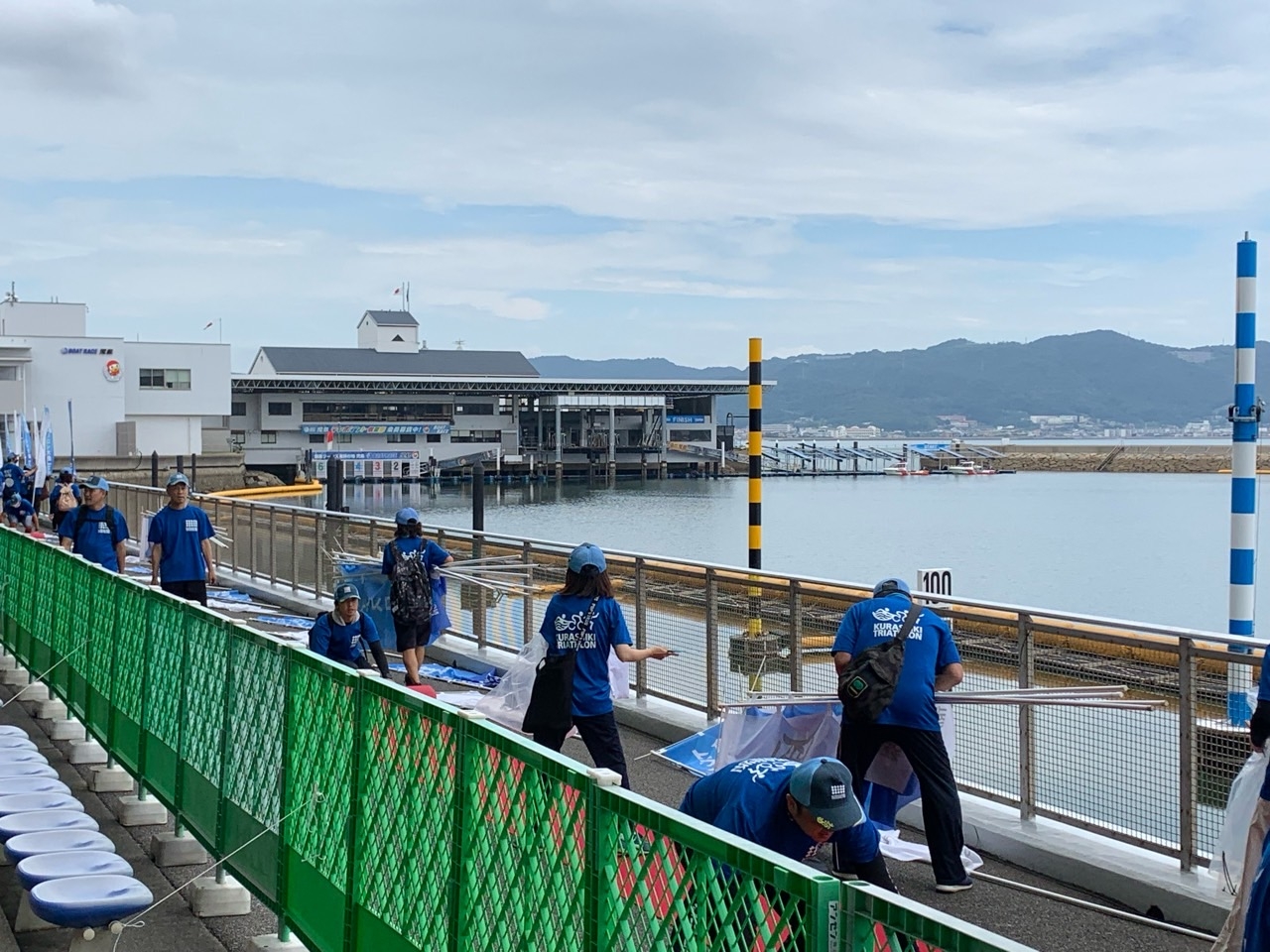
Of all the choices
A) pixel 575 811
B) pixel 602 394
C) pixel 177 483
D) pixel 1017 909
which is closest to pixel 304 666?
pixel 575 811

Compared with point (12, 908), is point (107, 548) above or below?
above

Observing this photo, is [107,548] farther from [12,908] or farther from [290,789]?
[290,789]

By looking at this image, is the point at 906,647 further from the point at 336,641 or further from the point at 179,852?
the point at 336,641

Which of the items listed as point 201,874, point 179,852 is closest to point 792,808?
point 201,874

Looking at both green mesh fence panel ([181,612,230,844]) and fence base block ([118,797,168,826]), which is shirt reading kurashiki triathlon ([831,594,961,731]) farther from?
fence base block ([118,797,168,826])

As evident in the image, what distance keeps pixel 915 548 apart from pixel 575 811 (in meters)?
69.3

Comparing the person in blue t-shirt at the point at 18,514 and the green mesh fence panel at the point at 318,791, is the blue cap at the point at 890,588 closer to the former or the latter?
the green mesh fence panel at the point at 318,791

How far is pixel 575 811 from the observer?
397 centimetres

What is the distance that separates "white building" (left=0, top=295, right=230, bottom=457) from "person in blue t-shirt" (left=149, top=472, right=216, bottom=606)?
218 feet

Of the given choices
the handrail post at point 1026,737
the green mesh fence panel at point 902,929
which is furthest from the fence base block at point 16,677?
the green mesh fence panel at point 902,929

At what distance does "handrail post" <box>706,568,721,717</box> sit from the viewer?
1096 cm

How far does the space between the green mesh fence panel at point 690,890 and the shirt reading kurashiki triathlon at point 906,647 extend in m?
3.69

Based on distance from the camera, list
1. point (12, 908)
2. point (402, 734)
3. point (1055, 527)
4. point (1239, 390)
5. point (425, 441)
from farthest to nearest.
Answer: point (425, 441), point (1055, 527), point (1239, 390), point (12, 908), point (402, 734)

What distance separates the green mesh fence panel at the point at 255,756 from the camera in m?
6.14
